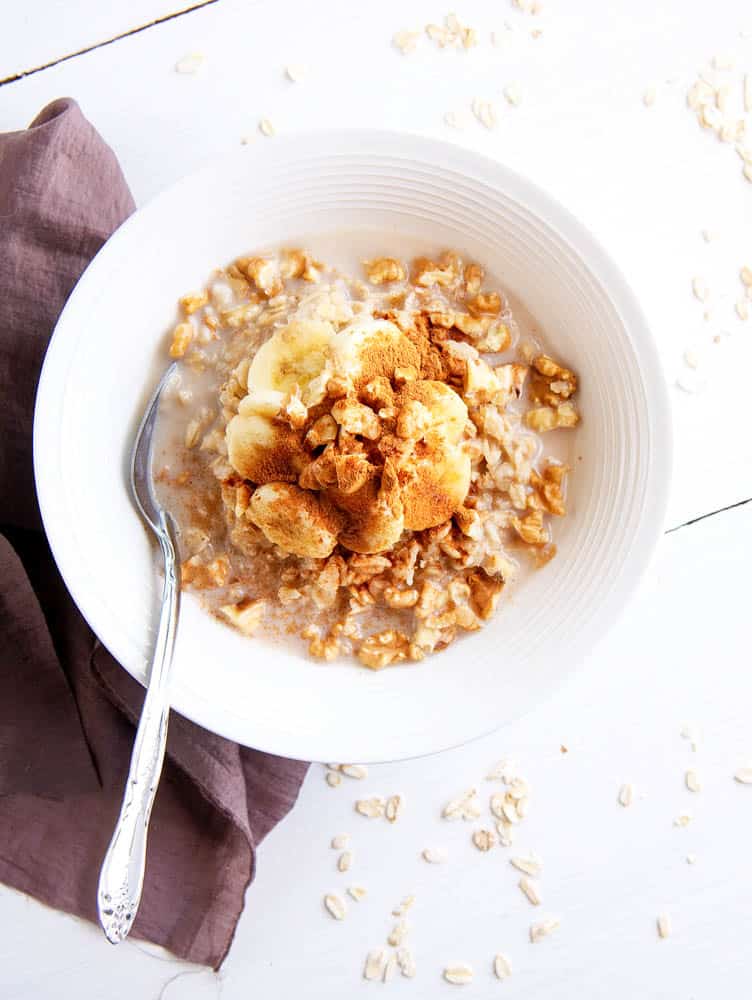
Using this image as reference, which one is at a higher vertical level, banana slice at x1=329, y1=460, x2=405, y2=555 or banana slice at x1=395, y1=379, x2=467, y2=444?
banana slice at x1=395, y1=379, x2=467, y2=444

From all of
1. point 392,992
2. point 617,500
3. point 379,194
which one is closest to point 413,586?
point 617,500

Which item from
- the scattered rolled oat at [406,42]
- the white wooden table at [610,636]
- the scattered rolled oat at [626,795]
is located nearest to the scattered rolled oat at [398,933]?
the white wooden table at [610,636]

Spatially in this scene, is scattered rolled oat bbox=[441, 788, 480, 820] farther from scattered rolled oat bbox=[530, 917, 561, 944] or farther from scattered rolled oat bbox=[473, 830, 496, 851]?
scattered rolled oat bbox=[530, 917, 561, 944]

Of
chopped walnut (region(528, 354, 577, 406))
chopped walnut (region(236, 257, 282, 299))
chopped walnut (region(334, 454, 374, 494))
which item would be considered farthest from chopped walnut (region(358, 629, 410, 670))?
chopped walnut (region(236, 257, 282, 299))

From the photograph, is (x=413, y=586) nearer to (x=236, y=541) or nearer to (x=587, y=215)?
(x=236, y=541)

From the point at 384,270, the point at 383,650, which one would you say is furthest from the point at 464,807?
the point at 384,270

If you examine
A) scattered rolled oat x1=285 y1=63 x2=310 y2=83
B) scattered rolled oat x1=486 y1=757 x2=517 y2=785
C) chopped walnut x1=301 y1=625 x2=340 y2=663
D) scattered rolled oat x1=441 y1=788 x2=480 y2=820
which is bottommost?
scattered rolled oat x1=441 y1=788 x2=480 y2=820
